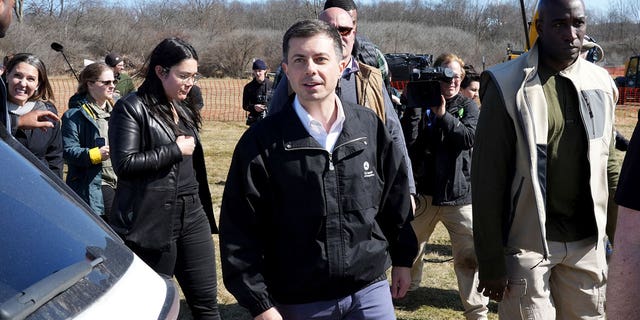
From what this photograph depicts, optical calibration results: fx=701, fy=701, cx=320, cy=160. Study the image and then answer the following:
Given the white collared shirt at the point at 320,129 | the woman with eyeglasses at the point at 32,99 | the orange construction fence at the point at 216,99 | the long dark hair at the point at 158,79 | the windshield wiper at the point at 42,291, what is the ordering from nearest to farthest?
the windshield wiper at the point at 42,291 → the white collared shirt at the point at 320,129 → the long dark hair at the point at 158,79 → the woman with eyeglasses at the point at 32,99 → the orange construction fence at the point at 216,99

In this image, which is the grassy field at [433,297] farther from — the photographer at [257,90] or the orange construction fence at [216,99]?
the orange construction fence at [216,99]

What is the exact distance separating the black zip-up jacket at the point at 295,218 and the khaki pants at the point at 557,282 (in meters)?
0.86

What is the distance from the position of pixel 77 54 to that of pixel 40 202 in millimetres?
43680

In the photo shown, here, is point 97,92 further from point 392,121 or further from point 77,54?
point 77,54

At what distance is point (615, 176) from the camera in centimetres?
357

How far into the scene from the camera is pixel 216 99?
27266 millimetres

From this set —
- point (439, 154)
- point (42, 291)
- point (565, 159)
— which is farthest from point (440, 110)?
point (42, 291)

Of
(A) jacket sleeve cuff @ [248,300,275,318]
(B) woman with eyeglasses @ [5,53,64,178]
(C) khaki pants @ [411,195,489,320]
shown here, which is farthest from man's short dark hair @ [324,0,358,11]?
A: (A) jacket sleeve cuff @ [248,300,275,318]

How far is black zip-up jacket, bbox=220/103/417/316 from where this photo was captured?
105 inches

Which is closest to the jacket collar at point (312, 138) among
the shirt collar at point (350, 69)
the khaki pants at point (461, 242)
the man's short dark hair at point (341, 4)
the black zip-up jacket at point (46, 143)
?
the shirt collar at point (350, 69)

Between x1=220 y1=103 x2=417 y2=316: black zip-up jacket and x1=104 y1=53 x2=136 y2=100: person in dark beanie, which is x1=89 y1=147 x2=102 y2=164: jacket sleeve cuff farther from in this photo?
x1=104 y1=53 x2=136 y2=100: person in dark beanie

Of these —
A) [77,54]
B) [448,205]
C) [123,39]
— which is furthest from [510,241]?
[123,39]

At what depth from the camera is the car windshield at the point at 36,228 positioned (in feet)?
5.22

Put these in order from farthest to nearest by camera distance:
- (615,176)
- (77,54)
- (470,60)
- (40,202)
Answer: (470,60) < (77,54) < (615,176) < (40,202)
